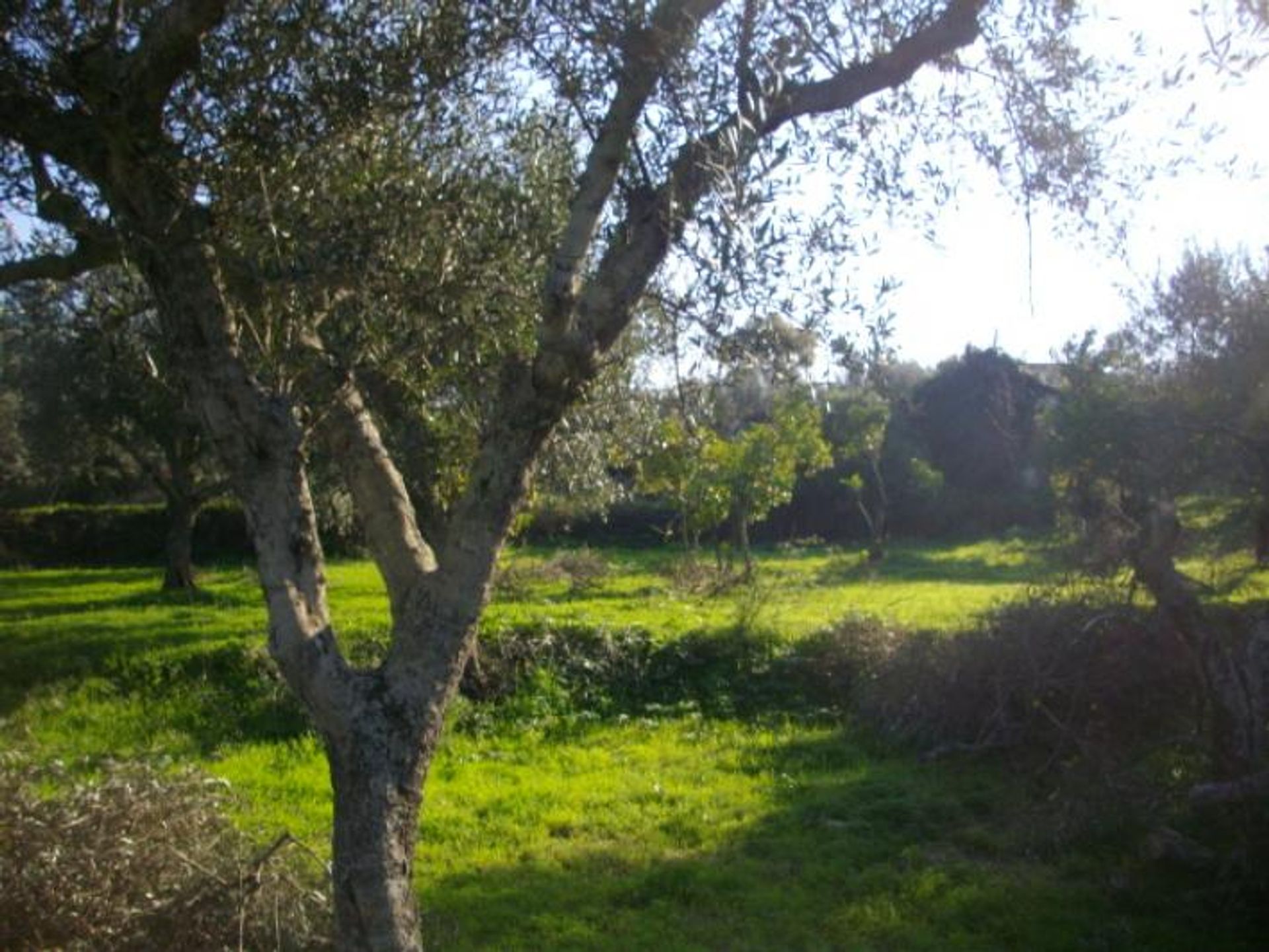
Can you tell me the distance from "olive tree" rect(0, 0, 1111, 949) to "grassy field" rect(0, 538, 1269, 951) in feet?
8.29

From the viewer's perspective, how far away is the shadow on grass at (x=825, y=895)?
6930 mm

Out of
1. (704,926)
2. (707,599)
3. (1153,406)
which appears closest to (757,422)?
(707,599)

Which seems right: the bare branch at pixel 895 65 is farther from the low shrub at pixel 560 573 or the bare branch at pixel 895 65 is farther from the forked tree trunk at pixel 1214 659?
the low shrub at pixel 560 573

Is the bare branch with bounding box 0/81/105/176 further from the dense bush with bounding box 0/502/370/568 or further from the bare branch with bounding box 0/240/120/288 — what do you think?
the dense bush with bounding box 0/502/370/568

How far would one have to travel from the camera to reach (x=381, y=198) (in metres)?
5.84

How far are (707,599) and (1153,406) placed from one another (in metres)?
8.16

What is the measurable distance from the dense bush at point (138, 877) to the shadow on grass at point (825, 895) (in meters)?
1.11

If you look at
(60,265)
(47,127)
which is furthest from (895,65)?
(60,265)

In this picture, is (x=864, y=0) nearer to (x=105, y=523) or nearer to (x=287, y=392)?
(x=287, y=392)

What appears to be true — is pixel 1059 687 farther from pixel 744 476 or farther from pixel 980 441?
pixel 980 441

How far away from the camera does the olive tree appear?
491 centimetres

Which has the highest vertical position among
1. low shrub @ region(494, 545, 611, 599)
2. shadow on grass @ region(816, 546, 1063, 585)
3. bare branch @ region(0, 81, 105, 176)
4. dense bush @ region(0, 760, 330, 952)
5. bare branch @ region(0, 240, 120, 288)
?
bare branch @ region(0, 81, 105, 176)

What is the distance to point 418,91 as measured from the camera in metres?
6.42

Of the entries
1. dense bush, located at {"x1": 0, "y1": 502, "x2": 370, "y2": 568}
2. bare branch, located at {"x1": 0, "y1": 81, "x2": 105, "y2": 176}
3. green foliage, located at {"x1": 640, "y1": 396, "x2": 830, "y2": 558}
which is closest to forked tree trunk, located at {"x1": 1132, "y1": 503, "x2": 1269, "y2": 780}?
bare branch, located at {"x1": 0, "y1": 81, "x2": 105, "y2": 176}
